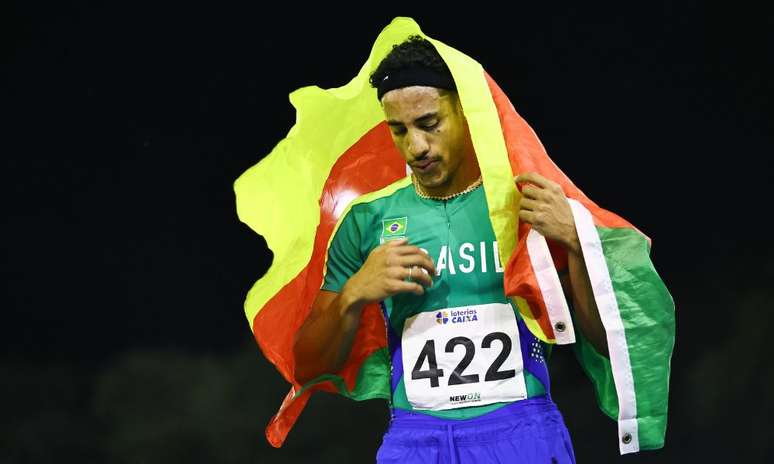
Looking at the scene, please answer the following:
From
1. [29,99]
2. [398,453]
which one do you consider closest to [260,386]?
[29,99]

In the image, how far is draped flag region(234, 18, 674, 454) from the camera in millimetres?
1933

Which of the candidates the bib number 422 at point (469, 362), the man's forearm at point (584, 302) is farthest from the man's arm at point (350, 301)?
the man's forearm at point (584, 302)

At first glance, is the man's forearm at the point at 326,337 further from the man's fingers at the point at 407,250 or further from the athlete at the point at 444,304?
the man's fingers at the point at 407,250

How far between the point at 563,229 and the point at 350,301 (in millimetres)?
422

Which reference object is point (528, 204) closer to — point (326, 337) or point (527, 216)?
point (527, 216)

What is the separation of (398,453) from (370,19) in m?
1.88

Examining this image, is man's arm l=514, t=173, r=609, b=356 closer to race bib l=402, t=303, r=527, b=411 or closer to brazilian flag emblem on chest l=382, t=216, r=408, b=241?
race bib l=402, t=303, r=527, b=411

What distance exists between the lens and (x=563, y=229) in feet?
6.36

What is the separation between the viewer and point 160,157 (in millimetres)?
3584

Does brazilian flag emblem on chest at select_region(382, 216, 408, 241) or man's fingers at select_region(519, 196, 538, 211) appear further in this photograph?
brazilian flag emblem on chest at select_region(382, 216, 408, 241)

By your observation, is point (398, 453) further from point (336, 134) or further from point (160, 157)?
point (160, 157)

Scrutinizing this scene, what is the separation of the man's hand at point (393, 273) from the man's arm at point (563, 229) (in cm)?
20

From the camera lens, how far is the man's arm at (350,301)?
2006mm

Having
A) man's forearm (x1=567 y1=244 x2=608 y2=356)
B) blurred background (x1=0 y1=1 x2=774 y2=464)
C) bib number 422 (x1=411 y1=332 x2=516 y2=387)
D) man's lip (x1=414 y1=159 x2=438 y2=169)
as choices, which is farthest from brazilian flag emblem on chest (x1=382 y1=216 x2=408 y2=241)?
blurred background (x1=0 y1=1 x2=774 y2=464)
